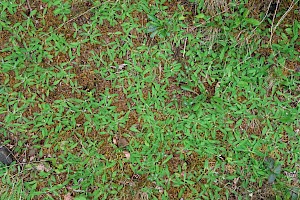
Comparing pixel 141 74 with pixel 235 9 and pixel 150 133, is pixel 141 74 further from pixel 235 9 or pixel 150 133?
pixel 235 9

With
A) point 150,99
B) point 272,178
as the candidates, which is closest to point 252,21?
point 150,99

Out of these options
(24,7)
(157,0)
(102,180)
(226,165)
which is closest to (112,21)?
(157,0)

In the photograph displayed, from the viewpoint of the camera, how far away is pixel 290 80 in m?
3.46

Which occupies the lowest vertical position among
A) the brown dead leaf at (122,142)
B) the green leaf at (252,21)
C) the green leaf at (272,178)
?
the green leaf at (272,178)

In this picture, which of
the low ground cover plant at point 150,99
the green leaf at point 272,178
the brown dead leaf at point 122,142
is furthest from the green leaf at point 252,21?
the brown dead leaf at point 122,142

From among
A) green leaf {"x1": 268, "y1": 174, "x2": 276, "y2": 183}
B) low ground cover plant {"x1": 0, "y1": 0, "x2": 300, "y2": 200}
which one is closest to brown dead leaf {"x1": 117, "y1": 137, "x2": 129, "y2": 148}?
low ground cover plant {"x1": 0, "y1": 0, "x2": 300, "y2": 200}

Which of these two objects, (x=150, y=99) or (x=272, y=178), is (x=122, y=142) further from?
(x=272, y=178)

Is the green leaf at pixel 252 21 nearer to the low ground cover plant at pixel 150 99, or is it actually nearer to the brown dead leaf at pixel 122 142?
the low ground cover plant at pixel 150 99

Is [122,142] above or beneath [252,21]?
beneath

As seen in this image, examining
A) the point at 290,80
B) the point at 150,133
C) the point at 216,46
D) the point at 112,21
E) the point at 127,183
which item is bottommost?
the point at 127,183

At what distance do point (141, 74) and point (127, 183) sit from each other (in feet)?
3.38

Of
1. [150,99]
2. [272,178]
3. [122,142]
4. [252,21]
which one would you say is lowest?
[272,178]

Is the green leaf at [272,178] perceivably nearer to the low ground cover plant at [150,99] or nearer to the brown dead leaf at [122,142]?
the low ground cover plant at [150,99]

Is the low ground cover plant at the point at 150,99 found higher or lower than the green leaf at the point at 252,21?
lower
